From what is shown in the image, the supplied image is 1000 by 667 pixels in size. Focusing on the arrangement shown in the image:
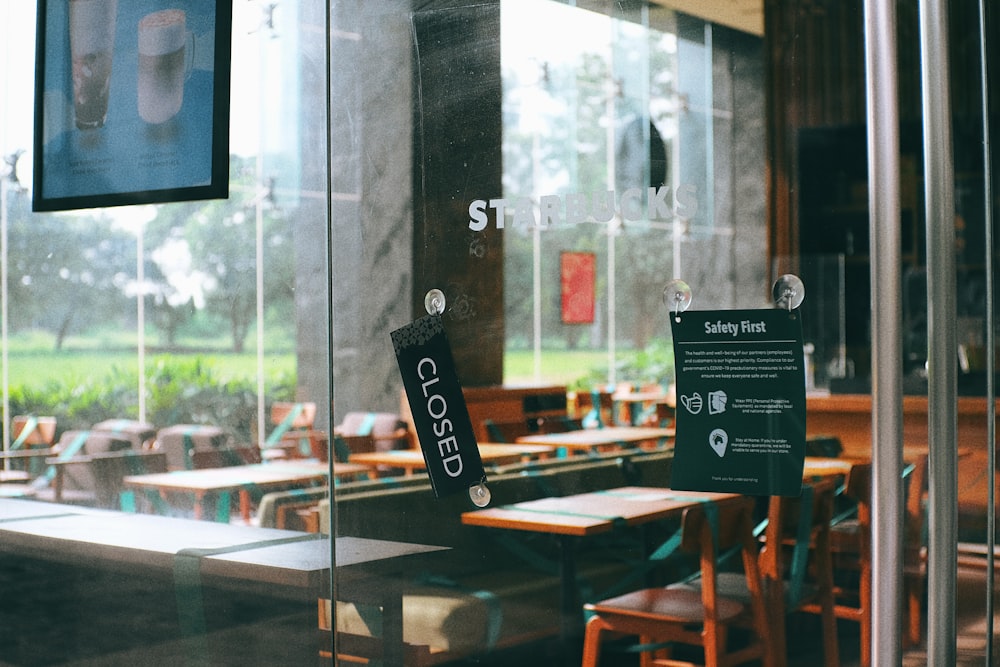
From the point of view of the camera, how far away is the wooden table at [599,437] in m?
2.02

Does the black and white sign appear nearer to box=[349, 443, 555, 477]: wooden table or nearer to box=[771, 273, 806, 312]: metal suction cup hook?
box=[349, 443, 555, 477]: wooden table

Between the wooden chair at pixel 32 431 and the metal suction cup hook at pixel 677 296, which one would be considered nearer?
the metal suction cup hook at pixel 677 296

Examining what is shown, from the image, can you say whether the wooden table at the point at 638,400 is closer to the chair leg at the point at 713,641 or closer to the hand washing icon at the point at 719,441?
the hand washing icon at the point at 719,441

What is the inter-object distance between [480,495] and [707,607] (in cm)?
47

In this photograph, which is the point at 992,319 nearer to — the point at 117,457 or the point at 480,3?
the point at 480,3

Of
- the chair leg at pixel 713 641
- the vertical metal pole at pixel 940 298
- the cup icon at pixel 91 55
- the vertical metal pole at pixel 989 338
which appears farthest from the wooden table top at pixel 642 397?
the cup icon at pixel 91 55

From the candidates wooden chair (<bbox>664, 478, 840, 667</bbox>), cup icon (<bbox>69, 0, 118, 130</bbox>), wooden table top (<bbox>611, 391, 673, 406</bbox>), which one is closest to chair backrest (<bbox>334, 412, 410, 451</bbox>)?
wooden table top (<bbox>611, 391, 673, 406</bbox>)

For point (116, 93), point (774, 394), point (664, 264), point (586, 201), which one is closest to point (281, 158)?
point (116, 93)

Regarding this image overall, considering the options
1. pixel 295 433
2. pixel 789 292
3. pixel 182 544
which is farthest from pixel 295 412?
pixel 789 292

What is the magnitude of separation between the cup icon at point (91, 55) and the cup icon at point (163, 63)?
0.11 metres

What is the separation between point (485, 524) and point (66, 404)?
3.82 ft

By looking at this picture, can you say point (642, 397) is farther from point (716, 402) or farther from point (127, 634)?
point (127, 634)

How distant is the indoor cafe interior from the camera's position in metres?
1.87

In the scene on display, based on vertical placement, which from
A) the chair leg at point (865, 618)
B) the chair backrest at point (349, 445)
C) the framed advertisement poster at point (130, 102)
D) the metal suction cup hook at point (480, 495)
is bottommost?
the chair leg at point (865, 618)
